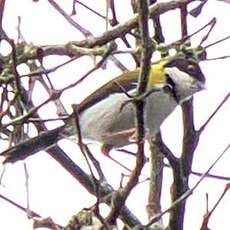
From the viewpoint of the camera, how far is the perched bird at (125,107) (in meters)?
2.89

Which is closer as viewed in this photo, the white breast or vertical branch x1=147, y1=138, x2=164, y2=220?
vertical branch x1=147, y1=138, x2=164, y2=220

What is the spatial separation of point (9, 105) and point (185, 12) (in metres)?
0.56

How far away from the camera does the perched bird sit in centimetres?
289

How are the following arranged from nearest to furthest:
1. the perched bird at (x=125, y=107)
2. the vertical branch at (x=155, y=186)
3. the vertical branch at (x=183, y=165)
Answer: the vertical branch at (x=183, y=165) < the vertical branch at (x=155, y=186) < the perched bird at (x=125, y=107)

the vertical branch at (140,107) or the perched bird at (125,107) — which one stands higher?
the perched bird at (125,107)

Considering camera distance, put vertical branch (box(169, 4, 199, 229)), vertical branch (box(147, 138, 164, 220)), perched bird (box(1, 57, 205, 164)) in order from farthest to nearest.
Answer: perched bird (box(1, 57, 205, 164)), vertical branch (box(147, 138, 164, 220)), vertical branch (box(169, 4, 199, 229))

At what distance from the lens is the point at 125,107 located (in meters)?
2.96

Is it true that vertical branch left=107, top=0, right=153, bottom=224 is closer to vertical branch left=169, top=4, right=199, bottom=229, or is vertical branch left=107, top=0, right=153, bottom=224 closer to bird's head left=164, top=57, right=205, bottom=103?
vertical branch left=169, top=4, right=199, bottom=229

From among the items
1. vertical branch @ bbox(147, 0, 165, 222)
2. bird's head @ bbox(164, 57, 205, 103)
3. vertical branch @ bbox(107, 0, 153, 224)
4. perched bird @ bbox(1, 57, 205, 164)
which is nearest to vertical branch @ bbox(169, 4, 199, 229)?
vertical branch @ bbox(147, 0, 165, 222)

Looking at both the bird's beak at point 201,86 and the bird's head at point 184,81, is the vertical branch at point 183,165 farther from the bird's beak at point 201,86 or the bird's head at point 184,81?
the bird's beak at point 201,86

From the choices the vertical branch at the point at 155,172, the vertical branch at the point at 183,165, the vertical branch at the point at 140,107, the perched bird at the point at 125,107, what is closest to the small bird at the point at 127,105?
the perched bird at the point at 125,107

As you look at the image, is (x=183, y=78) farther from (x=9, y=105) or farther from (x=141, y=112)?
(x=141, y=112)

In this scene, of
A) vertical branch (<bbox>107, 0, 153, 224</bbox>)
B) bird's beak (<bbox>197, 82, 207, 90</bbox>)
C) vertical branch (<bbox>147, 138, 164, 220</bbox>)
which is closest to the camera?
vertical branch (<bbox>107, 0, 153, 224</bbox>)

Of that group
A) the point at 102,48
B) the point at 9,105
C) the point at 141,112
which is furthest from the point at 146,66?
the point at 9,105
